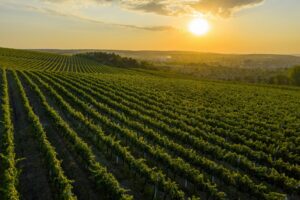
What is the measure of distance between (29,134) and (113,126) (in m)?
5.30

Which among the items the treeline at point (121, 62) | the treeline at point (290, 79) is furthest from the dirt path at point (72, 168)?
the treeline at point (121, 62)

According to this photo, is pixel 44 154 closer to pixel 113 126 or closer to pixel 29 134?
pixel 29 134

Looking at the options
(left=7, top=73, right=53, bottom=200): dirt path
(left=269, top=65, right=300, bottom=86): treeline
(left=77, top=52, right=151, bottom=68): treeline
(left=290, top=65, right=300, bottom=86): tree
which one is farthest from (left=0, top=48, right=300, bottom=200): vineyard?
(left=77, top=52, right=151, bottom=68): treeline

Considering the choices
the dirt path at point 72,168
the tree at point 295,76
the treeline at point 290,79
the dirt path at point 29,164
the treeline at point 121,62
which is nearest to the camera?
the dirt path at point 29,164

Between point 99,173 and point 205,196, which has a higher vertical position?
point 99,173

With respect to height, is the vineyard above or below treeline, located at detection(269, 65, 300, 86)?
above

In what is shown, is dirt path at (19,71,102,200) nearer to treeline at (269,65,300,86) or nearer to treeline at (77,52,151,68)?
treeline at (269,65,300,86)

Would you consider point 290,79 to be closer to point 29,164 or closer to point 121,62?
point 121,62

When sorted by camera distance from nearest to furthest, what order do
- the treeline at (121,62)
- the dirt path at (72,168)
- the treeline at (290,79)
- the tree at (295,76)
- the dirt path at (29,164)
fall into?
the dirt path at (29,164)
the dirt path at (72,168)
the tree at (295,76)
the treeline at (290,79)
the treeline at (121,62)

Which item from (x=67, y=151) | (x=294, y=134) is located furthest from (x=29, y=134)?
(x=294, y=134)

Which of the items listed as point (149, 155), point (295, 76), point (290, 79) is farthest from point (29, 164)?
point (295, 76)

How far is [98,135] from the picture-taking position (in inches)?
775

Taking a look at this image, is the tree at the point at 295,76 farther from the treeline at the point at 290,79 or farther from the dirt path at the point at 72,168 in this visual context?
the dirt path at the point at 72,168

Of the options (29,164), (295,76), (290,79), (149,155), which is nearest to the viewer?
(29,164)
